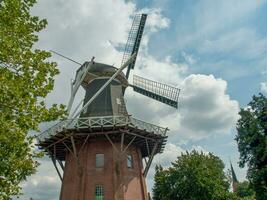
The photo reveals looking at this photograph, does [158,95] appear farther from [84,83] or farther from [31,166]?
[31,166]

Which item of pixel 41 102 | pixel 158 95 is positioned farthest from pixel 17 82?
pixel 158 95

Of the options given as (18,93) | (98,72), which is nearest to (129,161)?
(98,72)

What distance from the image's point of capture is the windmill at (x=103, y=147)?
23.5 metres

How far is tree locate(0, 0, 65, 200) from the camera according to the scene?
8.73m

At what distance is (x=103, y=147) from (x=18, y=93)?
16.9m

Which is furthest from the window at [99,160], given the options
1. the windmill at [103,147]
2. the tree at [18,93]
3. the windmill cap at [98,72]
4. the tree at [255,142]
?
the tree at [18,93]

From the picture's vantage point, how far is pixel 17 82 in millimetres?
9016

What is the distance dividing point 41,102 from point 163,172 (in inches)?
950

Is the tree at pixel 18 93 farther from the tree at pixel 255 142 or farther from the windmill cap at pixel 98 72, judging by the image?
the windmill cap at pixel 98 72

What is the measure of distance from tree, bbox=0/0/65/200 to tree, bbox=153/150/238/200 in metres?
21.2

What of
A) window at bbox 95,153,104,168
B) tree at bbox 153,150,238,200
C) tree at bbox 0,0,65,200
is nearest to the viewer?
tree at bbox 0,0,65,200

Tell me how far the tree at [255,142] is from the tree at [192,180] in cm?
718

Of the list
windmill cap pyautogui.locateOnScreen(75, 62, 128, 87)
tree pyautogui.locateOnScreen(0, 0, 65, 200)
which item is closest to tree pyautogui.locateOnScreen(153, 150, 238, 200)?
windmill cap pyautogui.locateOnScreen(75, 62, 128, 87)

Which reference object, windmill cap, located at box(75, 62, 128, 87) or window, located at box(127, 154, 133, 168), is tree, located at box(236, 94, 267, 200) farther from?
windmill cap, located at box(75, 62, 128, 87)
